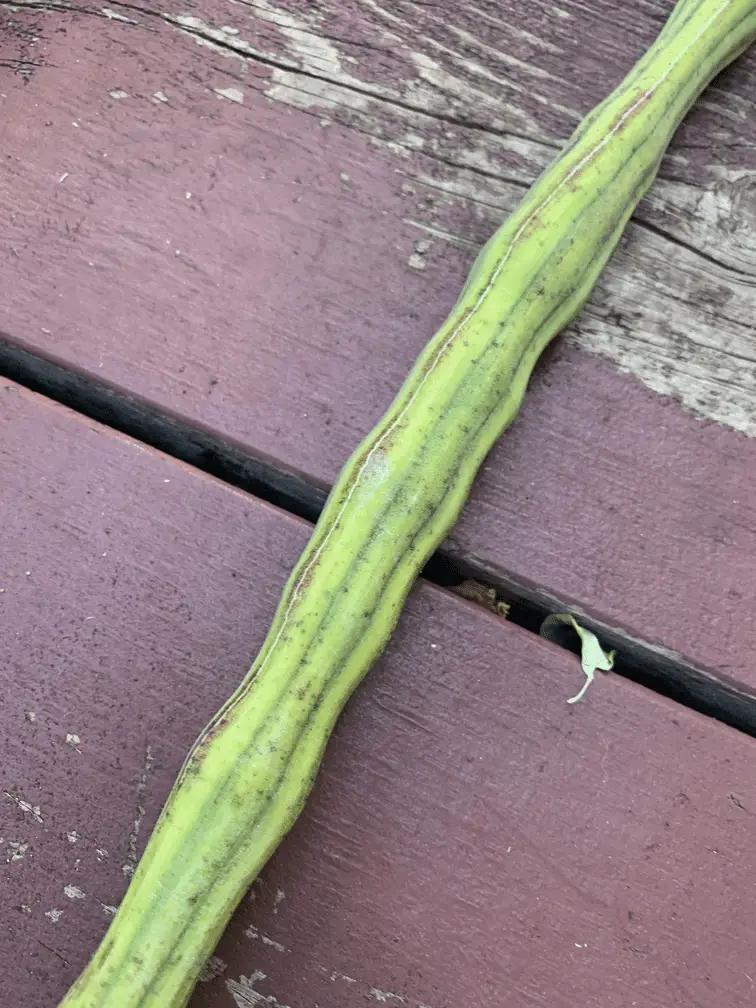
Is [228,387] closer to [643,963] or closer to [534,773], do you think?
[534,773]

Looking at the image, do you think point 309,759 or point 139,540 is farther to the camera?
point 139,540

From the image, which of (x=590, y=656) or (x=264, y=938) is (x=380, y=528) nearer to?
(x=590, y=656)

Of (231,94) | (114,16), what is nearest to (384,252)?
(231,94)

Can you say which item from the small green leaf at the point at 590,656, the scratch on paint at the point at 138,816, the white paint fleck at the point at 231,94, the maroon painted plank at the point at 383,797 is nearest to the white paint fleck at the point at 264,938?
the maroon painted plank at the point at 383,797

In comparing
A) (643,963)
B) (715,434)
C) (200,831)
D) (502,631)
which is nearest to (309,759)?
(200,831)

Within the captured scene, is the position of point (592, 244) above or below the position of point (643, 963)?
above

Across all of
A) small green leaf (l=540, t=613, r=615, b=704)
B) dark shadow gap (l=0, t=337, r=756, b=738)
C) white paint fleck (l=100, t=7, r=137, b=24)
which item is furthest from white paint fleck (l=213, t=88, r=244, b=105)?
small green leaf (l=540, t=613, r=615, b=704)

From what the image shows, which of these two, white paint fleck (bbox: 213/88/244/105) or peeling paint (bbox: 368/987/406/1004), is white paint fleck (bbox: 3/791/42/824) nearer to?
peeling paint (bbox: 368/987/406/1004)

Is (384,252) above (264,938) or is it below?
above

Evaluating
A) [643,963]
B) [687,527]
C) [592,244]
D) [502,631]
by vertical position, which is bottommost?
[643,963]
